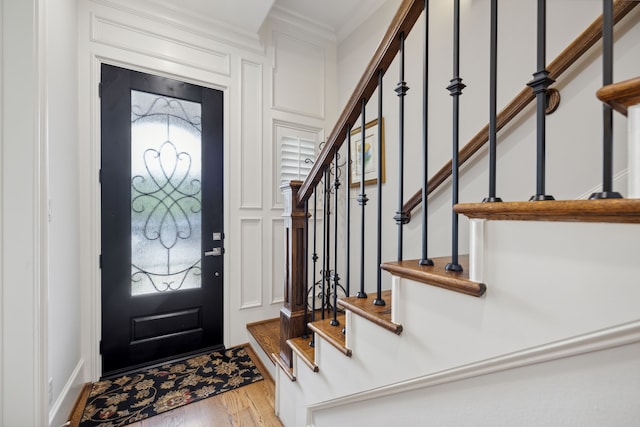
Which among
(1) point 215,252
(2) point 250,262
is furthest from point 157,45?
(2) point 250,262

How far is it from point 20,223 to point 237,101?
185 cm

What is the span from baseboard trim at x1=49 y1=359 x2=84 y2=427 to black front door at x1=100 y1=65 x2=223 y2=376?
0.19m

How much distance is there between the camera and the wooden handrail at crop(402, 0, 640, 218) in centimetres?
108

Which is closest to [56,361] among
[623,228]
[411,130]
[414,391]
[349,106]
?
[414,391]

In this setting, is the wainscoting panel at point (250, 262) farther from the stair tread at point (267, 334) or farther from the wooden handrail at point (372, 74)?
the wooden handrail at point (372, 74)

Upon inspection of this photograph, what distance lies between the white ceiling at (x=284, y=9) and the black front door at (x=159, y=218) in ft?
2.11

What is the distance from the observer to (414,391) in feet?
2.70

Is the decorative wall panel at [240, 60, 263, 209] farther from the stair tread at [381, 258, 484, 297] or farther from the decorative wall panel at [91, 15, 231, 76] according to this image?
the stair tread at [381, 258, 484, 297]

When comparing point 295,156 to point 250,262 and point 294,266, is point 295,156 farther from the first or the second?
point 294,266

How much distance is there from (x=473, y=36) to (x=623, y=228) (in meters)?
1.84

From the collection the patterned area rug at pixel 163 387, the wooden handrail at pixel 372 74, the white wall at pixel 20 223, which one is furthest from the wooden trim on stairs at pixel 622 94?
the patterned area rug at pixel 163 387

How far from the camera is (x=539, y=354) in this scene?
517 millimetres

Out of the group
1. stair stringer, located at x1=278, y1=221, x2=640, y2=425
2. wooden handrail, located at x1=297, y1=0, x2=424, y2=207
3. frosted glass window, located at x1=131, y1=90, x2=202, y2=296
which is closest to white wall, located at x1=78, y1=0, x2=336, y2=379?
frosted glass window, located at x1=131, y1=90, x2=202, y2=296

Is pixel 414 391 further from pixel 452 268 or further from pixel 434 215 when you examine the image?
pixel 434 215
